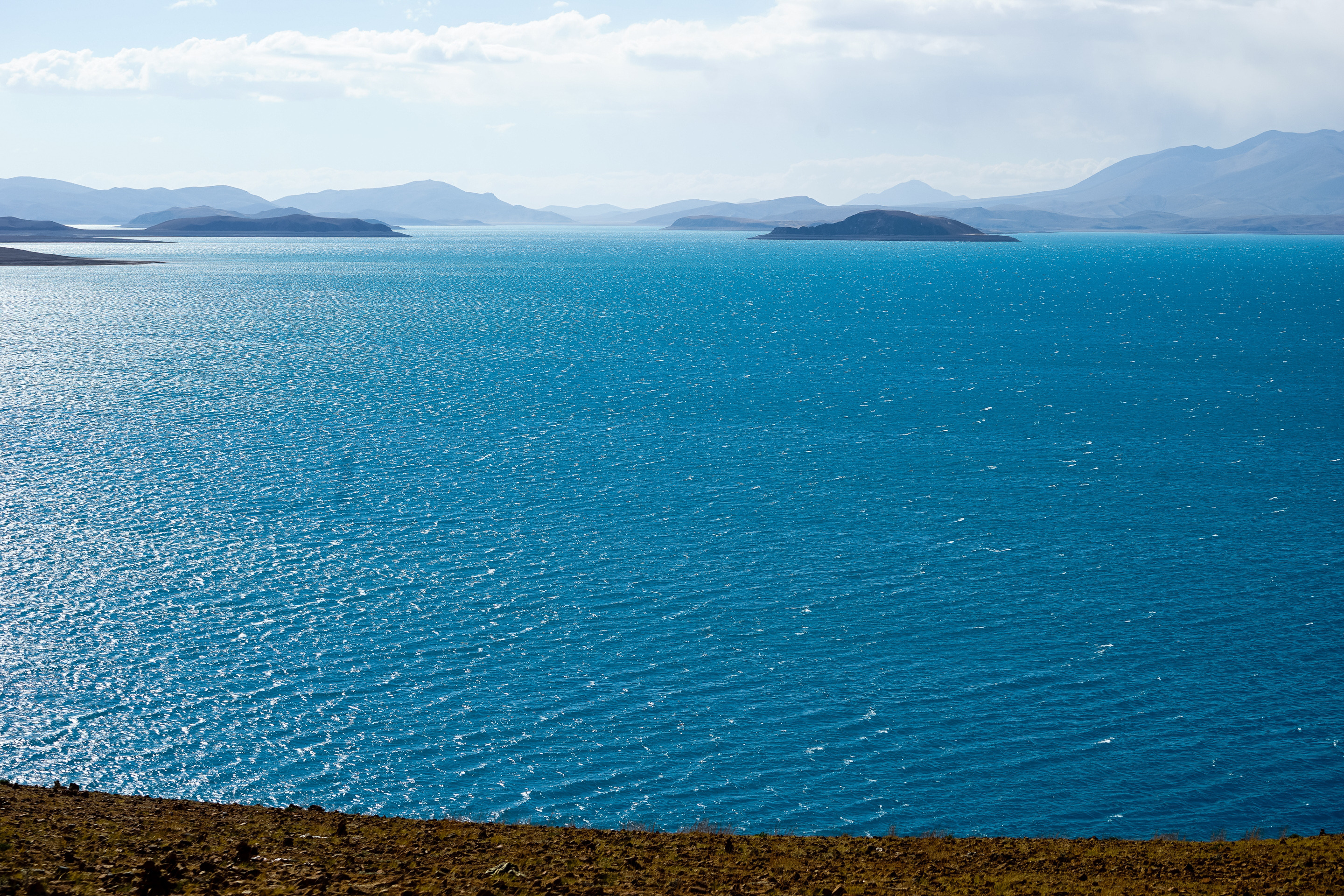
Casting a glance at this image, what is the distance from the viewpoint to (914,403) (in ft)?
292

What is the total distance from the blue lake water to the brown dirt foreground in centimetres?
572

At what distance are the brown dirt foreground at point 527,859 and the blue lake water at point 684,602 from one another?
572cm

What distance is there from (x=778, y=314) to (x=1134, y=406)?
81137mm

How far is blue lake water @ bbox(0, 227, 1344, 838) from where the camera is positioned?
30.8 metres

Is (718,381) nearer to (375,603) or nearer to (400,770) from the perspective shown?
(375,603)

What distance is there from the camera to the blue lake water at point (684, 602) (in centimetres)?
3078

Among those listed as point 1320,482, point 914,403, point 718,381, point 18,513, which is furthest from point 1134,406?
point 18,513

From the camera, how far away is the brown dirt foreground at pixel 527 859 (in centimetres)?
1759

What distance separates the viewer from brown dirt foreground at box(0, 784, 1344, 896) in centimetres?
1759

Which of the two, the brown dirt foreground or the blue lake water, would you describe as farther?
the blue lake water

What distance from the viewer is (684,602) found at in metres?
43.5

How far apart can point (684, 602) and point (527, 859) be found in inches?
942

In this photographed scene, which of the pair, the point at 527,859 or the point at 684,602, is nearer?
the point at 527,859

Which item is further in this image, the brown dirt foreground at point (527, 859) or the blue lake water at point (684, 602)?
the blue lake water at point (684, 602)
